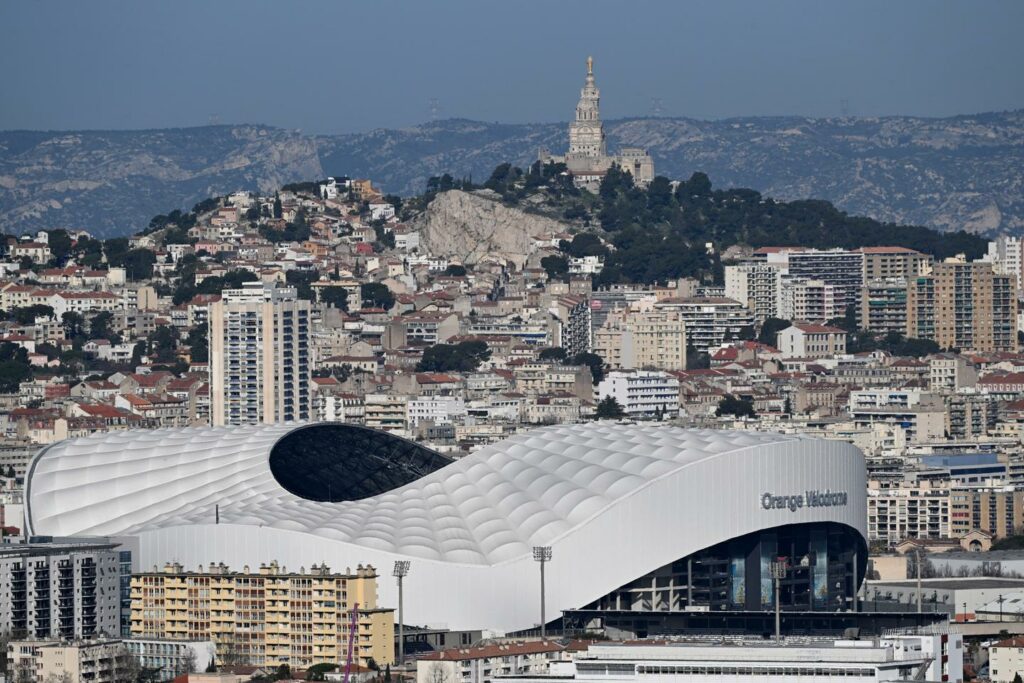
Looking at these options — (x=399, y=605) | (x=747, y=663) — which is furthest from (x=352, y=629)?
(x=747, y=663)

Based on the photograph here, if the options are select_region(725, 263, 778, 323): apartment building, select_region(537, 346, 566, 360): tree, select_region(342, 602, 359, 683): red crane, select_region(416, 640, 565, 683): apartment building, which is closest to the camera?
select_region(416, 640, 565, 683): apartment building

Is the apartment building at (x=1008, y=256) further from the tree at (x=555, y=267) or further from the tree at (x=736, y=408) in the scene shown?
the tree at (x=736, y=408)

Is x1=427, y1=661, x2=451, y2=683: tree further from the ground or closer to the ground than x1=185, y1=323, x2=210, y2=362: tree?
closer to the ground

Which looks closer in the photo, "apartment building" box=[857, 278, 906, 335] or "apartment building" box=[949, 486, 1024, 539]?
"apartment building" box=[949, 486, 1024, 539]

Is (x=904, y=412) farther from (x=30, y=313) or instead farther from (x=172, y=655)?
(x=172, y=655)

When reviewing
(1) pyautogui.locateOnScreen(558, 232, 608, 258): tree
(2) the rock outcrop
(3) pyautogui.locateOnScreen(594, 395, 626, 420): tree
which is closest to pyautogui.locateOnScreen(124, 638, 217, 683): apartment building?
(3) pyautogui.locateOnScreen(594, 395, 626, 420): tree

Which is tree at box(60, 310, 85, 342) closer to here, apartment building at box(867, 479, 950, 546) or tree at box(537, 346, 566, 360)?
tree at box(537, 346, 566, 360)

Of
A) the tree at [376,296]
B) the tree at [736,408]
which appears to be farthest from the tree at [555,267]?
the tree at [736,408]

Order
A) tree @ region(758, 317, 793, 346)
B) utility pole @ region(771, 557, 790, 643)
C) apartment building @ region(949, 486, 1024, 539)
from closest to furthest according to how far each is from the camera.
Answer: utility pole @ region(771, 557, 790, 643)
apartment building @ region(949, 486, 1024, 539)
tree @ region(758, 317, 793, 346)
